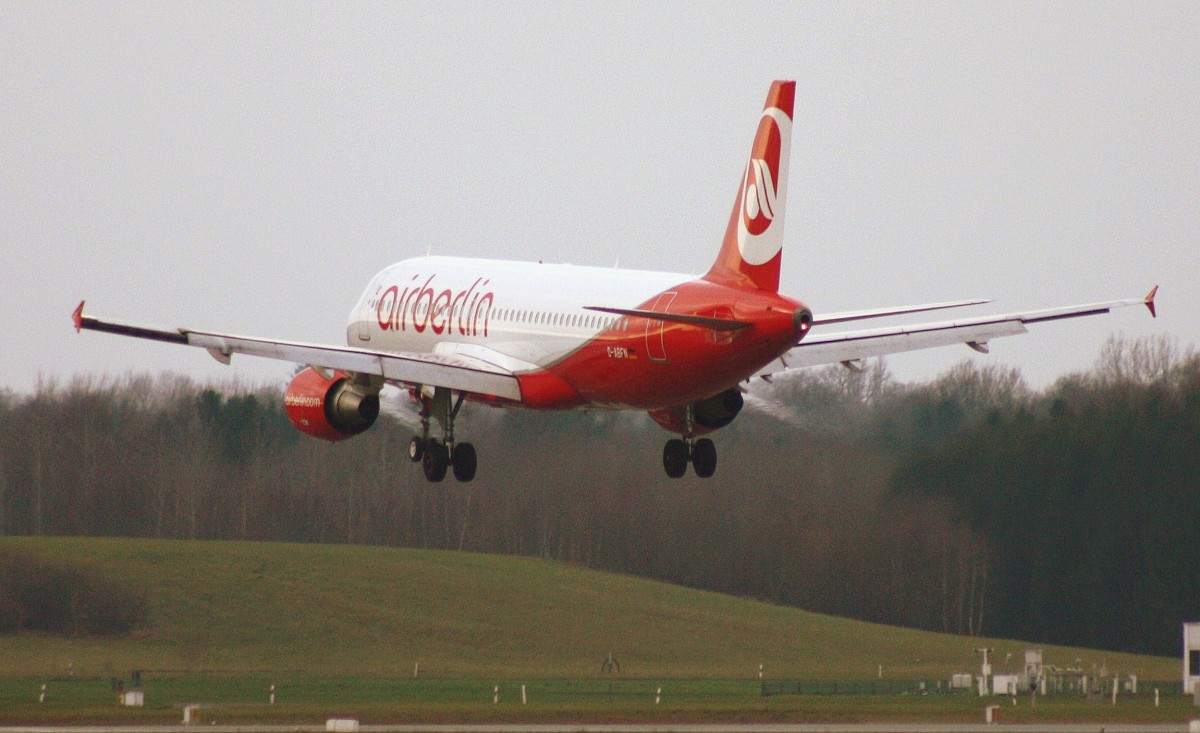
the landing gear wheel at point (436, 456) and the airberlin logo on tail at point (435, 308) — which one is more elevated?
the airberlin logo on tail at point (435, 308)

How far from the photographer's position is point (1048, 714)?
68.3 m

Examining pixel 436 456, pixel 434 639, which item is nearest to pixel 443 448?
pixel 436 456

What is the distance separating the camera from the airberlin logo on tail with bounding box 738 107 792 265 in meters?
48.0

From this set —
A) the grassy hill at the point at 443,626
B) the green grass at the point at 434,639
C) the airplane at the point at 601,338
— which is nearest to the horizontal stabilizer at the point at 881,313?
the airplane at the point at 601,338

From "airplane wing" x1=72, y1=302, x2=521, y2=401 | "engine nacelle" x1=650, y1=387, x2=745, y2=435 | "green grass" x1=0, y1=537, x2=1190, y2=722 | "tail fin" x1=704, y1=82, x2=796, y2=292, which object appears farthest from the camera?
"green grass" x1=0, y1=537, x2=1190, y2=722

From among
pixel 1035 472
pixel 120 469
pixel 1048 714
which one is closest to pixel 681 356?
pixel 1048 714

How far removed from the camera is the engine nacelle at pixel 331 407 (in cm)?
5459

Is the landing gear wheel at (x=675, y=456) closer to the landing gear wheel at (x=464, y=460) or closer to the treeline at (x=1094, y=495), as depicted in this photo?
the landing gear wheel at (x=464, y=460)

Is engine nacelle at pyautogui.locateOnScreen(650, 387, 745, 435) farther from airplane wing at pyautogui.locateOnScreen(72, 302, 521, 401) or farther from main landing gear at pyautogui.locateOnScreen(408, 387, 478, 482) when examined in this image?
main landing gear at pyautogui.locateOnScreen(408, 387, 478, 482)

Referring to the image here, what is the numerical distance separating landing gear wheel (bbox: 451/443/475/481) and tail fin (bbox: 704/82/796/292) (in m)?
9.79

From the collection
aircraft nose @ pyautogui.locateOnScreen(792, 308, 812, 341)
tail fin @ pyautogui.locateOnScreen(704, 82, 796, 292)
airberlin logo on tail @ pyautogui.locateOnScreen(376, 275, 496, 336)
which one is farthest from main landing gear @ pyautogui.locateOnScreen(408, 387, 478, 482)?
aircraft nose @ pyautogui.locateOnScreen(792, 308, 812, 341)

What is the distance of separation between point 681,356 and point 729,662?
56.7 m

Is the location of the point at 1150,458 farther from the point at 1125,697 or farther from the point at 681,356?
the point at 681,356

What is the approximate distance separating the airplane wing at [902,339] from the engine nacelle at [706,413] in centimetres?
142
